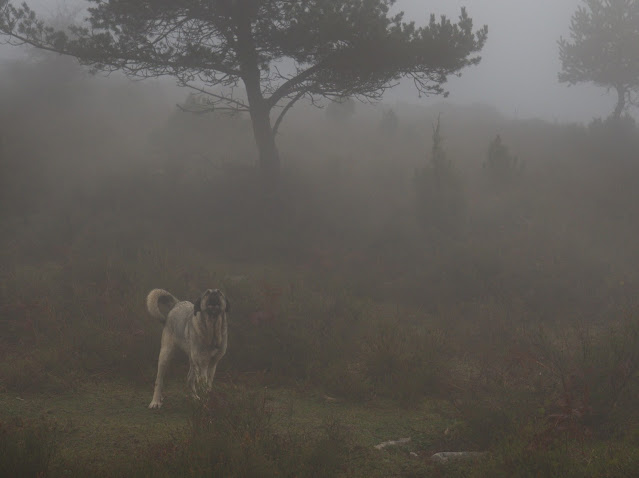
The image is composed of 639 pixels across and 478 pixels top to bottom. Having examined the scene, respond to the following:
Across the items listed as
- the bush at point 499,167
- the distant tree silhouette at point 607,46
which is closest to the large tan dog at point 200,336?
the bush at point 499,167

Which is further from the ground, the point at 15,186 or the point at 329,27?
the point at 329,27

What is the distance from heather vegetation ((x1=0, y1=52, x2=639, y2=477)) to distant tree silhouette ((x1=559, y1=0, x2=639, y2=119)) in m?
8.32

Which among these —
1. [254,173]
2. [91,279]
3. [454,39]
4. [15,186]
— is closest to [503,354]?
[91,279]

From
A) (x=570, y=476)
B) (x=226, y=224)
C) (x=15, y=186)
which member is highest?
(x=15, y=186)

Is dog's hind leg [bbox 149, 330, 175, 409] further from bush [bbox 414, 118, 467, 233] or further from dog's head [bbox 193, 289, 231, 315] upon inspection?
bush [bbox 414, 118, 467, 233]

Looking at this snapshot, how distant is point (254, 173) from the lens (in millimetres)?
14281

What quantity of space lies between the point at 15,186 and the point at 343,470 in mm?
12548

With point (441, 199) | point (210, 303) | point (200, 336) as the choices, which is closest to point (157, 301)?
point (200, 336)

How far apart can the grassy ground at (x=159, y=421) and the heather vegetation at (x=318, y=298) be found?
1.2 inches

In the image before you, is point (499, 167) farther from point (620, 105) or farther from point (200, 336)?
point (620, 105)

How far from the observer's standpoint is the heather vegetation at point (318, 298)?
439 cm

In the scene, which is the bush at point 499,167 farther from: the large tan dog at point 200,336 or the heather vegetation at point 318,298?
the large tan dog at point 200,336

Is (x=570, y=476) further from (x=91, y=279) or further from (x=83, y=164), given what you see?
(x=83, y=164)

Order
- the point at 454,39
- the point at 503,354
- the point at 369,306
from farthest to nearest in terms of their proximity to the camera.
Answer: the point at 454,39 < the point at 369,306 < the point at 503,354
